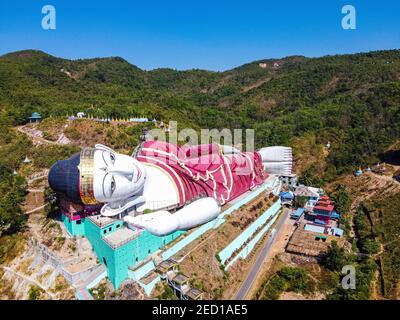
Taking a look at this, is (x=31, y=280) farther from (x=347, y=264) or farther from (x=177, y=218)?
(x=347, y=264)

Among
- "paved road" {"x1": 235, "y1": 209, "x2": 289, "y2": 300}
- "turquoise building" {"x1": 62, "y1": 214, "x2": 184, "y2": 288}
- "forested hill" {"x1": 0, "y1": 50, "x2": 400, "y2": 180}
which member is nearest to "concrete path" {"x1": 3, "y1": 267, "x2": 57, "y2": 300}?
"turquoise building" {"x1": 62, "y1": 214, "x2": 184, "y2": 288}

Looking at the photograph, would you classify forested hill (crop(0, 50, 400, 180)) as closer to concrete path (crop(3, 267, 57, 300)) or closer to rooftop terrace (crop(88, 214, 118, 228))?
rooftop terrace (crop(88, 214, 118, 228))

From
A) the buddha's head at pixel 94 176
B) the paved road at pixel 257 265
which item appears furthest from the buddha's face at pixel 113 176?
the paved road at pixel 257 265

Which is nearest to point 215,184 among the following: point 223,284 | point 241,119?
point 223,284

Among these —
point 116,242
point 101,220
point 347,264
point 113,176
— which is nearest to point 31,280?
point 101,220

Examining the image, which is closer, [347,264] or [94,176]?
[94,176]

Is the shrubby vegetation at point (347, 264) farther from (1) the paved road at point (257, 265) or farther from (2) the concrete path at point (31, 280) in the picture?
(2) the concrete path at point (31, 280)
